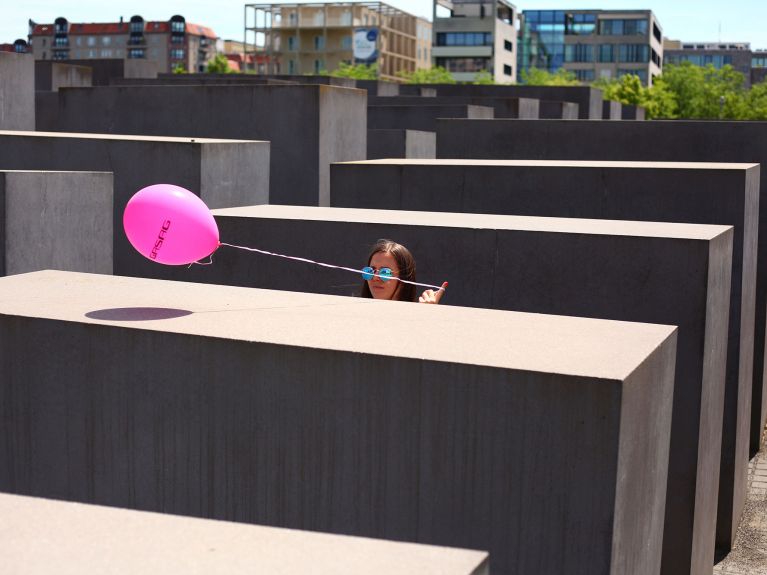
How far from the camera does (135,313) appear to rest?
Answer: 4.98m

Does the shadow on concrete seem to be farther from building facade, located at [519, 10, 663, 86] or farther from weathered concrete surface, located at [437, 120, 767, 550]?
building facade, located at [519, 10, 663, 86]

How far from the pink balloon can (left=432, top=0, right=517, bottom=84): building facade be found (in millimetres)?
112102

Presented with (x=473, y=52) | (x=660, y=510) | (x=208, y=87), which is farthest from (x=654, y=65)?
(x=660, y=510)

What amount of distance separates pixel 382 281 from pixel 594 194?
4.18 meters

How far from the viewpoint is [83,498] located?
4.91 metres

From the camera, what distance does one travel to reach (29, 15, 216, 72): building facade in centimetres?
19062

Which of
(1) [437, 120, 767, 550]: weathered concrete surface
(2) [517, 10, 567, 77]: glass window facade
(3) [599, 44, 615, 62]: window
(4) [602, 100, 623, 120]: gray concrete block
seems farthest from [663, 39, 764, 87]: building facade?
(1) [437, 120, 767, 550]: weathered concrete surface

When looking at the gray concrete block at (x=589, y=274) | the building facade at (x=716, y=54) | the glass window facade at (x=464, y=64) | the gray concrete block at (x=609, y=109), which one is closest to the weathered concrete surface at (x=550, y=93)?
the gray concrete block at (x=609, y=109)

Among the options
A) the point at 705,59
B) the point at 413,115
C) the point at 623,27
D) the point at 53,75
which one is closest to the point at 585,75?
the point at 623,27

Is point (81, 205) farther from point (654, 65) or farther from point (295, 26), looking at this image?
point (654, 65)

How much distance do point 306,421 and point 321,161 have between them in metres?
9.39

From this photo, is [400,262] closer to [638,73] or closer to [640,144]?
[640,144]

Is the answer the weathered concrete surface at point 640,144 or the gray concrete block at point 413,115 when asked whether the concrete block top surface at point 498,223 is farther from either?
the gray concrete block at point 413,115

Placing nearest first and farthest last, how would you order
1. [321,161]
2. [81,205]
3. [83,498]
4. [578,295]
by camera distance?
[83,498] → [578,295] → [81,205] → [321,161]
